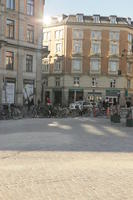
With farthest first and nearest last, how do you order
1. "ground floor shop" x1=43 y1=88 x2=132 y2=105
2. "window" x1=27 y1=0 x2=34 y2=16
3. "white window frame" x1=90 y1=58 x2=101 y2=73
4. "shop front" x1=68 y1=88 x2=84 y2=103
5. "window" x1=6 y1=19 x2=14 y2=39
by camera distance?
"white window frame" x1=90 y1=58 x2=101 y2=73
"shop front" x1=68 y1=88 x2=84 y2=103
"ground floor shop" x1=43 y1=88 x2=132 y2=105
"window" x1=27 y1=0 x2=34 y2=16
"window" x1=6 y1=19 x2=14 y2=39

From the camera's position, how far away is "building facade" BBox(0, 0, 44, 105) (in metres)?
44.8

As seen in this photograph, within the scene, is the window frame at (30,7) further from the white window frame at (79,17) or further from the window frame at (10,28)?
the white window frame at (79,17)

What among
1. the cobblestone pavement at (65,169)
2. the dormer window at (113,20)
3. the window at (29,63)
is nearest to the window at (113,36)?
the dormer window at (113,20)

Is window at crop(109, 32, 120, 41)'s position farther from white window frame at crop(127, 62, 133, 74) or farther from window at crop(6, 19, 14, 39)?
window at crop(6, 19, 14, 39)

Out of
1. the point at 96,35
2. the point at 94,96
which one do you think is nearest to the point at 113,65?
the point at 96,35

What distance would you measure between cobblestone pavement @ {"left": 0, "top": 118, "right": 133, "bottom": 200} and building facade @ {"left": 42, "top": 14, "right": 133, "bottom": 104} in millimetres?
64723

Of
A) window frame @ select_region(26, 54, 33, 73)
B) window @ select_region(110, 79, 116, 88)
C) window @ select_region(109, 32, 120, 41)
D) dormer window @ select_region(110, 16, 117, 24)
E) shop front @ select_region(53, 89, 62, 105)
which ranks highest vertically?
dormer window @ select_region(110, 16, 117, 24)

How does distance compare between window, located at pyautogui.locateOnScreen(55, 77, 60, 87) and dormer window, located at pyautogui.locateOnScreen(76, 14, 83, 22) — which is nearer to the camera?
window, located at pyautogui.locateOnScreen(55, 77, 60, 87)

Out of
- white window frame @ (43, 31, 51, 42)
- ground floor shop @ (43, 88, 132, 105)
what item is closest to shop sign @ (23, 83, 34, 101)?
ground floor shop @ (43, 88, 132, 105)

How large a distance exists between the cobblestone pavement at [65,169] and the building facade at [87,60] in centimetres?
6472

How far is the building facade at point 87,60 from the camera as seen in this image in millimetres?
81250

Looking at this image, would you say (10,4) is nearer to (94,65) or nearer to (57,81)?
(57,81)

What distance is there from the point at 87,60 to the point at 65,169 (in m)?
72.7

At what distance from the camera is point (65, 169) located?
10461 mm
